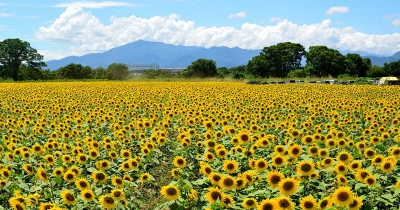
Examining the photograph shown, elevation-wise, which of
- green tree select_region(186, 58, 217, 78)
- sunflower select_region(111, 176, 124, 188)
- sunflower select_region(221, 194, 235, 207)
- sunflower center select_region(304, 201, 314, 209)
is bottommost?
sunflower select_region(111, 176, 124, 188)

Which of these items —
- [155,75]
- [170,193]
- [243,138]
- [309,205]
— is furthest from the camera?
[155,75]

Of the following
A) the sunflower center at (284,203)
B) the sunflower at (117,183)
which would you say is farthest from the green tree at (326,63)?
the sunflower center at (284,203)

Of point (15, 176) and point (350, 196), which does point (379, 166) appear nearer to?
point (350, 196)

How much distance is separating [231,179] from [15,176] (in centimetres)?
359

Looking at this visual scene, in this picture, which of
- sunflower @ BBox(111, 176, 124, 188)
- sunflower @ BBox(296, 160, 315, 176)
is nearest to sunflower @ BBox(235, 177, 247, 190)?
sunflower @ BBox(296, 160, 315, 176)

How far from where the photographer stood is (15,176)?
6.25 metres

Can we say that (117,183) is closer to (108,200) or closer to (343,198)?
A: (108,200)

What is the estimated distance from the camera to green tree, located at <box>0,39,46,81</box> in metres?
81.6

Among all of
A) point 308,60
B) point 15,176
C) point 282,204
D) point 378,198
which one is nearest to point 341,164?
point 378,198

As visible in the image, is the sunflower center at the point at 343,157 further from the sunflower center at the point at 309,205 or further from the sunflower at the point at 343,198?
the sunflower center at the point at 309,205

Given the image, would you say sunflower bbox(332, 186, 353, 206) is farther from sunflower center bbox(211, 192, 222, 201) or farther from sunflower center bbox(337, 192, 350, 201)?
sunflower center bbox(211, 192, 222, 201)

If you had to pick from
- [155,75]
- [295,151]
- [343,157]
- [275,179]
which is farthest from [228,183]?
[155,75]

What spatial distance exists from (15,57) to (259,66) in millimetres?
52512

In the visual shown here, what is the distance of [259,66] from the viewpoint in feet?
324
